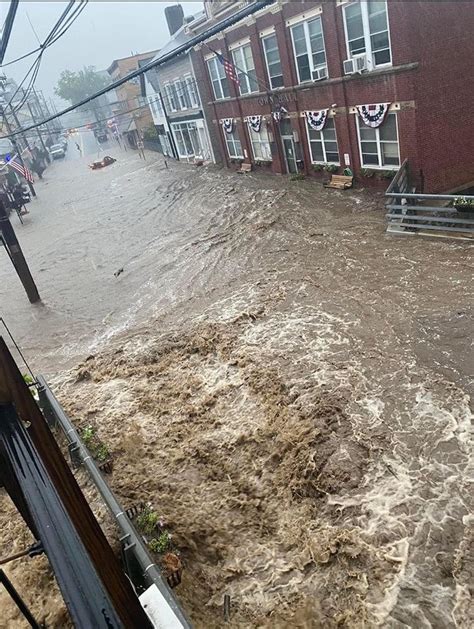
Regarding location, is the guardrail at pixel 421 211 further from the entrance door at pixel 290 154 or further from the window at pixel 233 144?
the window at pixel 233 144

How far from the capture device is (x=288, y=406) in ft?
30.0

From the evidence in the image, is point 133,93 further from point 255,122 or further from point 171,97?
point 255,122

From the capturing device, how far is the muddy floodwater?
6.04 m

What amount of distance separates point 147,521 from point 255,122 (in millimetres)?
22573

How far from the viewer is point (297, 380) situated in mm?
9742

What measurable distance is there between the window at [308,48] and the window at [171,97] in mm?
19228

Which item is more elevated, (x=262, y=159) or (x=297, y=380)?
(x=262, y=159)

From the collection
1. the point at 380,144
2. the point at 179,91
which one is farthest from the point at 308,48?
the point at 179,91

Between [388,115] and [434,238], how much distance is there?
17.6 ft

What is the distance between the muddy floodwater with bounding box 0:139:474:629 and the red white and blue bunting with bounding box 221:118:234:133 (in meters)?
11.6

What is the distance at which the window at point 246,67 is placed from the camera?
22859 mm

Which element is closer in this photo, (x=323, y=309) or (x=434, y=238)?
(x=323, y=309)

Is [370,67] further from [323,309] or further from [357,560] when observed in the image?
[357,560]

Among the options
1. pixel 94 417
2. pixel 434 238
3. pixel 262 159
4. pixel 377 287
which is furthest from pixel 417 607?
pixel 262 159
